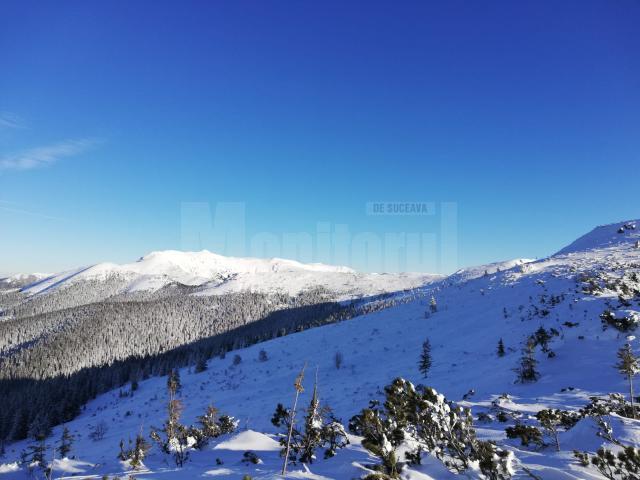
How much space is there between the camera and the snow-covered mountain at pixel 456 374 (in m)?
11.0

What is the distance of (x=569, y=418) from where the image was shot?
1458cm

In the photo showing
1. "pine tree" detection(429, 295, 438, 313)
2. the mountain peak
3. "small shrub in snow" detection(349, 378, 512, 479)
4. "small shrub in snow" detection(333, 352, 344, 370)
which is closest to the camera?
"small shrub in snow" detection(349, 378, 512, 479)

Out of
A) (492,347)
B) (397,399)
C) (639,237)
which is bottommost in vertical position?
(492,347)

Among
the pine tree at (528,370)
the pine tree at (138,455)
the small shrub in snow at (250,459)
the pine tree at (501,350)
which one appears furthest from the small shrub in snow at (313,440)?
the pine tree at (501,350)

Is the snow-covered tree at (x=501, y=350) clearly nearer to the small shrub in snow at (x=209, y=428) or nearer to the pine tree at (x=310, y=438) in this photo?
the small shrub in snow at (x=209, y=428)

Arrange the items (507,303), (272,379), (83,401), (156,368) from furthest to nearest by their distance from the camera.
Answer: (156,368) < (83,401) < (272,379) < (507,303)

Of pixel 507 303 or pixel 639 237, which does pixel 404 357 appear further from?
pixel 639 237

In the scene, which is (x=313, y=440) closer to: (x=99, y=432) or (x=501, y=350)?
(x=501, y=350)

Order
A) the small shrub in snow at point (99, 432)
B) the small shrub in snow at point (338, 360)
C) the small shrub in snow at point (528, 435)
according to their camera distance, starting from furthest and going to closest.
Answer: the small shrub in snow at point (338, 360) < the small shrub in snow at point (99, 432) < the small shrub in snow at point (528, 435)

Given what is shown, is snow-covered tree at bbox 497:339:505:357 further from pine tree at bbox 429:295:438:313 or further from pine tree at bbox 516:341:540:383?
pine tree at bbox 429:295:438:313

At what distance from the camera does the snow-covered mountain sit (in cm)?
1102

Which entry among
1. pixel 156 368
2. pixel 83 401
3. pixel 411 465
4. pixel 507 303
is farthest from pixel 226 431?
pixel 156 368

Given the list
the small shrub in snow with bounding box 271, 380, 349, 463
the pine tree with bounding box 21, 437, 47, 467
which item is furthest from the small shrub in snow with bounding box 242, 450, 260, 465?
the pine tree with bounding box 21, 437, 47, 467

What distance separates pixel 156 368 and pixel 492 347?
355ft
